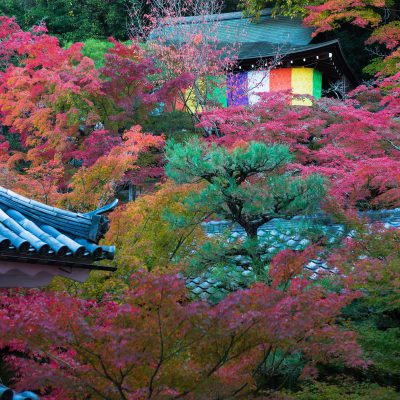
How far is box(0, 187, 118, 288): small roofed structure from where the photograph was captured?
12.0 feet

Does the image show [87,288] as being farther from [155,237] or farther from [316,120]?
[316,120]

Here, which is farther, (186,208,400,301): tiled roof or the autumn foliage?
(186,208,400,301): tiled roof

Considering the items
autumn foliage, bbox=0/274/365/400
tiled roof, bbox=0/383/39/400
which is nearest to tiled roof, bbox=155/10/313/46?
autumn foliage, bbox=0/274/365/400

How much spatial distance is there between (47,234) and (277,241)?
19.8 ft

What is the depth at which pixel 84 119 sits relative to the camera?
14.2m

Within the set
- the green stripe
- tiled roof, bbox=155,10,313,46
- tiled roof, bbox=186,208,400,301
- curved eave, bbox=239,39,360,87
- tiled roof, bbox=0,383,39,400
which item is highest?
tiled roof, bbox=0,383,39,400

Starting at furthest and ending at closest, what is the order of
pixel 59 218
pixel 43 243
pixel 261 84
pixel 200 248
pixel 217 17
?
pixel 217 17
pixel 261 84
pixel 200 248
pixel 59 218
pixel 43 243

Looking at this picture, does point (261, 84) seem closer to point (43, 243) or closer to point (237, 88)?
point (237, 88)

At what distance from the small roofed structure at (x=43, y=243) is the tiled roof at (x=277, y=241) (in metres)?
3.99

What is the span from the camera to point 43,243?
3.68 m

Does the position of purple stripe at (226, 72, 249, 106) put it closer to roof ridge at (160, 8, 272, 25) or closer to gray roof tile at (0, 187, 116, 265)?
roof ridge at (160, 8, 272, 25)

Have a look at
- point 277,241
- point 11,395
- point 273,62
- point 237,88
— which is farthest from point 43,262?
point 273,62

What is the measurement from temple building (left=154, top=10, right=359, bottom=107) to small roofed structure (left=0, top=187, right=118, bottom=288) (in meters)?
13.2

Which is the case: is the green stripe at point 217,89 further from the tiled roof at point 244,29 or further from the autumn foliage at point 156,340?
the autumn foliage at point 156,340
